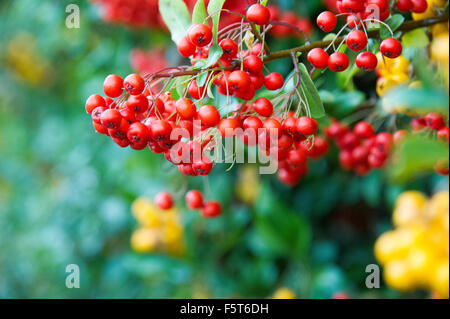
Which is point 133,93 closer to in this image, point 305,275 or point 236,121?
point 236,121

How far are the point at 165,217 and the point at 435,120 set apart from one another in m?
1.13

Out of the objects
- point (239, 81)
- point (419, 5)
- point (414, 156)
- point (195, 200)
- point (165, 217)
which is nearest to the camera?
point (414, 156)

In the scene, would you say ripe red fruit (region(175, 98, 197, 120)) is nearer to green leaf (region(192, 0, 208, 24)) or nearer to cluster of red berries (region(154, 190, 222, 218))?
green leaf (region(192, 0, 208, 24))

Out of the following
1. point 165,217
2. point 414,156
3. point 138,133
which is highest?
point 165,217

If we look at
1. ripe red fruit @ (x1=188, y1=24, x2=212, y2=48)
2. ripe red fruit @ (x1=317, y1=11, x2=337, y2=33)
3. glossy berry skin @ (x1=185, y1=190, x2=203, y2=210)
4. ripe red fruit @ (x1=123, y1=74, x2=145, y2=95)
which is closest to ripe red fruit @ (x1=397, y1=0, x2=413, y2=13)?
ripe red fruit @ (x1=317, y1=11, x2=337, y2=33)

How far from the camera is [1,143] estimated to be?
11.7ft

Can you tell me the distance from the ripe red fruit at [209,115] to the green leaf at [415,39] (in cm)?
39

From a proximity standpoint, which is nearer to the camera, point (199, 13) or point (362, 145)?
point (199, 13)

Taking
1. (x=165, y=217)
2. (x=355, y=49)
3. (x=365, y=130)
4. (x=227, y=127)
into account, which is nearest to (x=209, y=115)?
(x=227, y=127)

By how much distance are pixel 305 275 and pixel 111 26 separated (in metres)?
1.37

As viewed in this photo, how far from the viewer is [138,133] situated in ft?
2.17

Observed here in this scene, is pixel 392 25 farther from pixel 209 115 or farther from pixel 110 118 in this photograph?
pixel 110 118

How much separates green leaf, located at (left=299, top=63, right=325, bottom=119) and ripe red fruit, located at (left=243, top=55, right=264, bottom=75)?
8 cm

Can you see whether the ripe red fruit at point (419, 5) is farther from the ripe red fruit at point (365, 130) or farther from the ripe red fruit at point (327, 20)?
the ripe red fruit at point (365, 130)
